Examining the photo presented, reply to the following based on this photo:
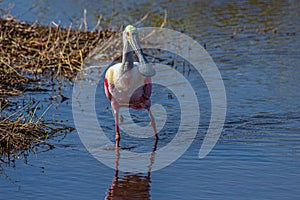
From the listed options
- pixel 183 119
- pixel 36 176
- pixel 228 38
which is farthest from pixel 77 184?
pixel 228 38

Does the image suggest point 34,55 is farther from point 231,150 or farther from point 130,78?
point 231,150

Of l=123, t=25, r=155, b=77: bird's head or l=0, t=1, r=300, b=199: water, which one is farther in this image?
l=123, t=25, r=155, b=77: bird's head

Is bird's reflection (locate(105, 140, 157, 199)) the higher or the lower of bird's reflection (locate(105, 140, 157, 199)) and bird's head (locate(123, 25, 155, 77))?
the lower

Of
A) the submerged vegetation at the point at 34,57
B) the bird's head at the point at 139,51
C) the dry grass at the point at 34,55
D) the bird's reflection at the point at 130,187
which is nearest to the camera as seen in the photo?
the bird's reflection at the point at 130,187

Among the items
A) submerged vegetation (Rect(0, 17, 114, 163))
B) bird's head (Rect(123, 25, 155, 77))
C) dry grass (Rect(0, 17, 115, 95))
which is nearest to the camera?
bird's head (Rect(123, 25, 155, 77))

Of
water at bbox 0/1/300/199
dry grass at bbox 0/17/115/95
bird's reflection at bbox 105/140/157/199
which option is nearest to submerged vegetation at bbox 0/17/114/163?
dry grass at bbox 0/17/115/95

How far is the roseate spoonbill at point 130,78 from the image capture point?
25.0ft

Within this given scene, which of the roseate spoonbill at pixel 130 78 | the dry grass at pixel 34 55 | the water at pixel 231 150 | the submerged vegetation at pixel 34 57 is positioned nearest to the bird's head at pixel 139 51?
the roseate spoonbill at pixel 130 78

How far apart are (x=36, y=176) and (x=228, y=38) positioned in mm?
7222

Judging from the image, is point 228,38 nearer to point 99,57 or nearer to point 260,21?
point 260,21

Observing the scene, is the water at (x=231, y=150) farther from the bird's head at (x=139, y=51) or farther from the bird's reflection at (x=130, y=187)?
the bird's head at (x=139, y=51)

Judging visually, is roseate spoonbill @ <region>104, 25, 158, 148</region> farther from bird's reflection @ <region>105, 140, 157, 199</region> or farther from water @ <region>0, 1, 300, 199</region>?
bird's reflection @ <region>105, 140, 157, 199</region>

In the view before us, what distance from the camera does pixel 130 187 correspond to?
6.35m

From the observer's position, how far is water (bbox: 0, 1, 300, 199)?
6.19 m
